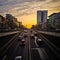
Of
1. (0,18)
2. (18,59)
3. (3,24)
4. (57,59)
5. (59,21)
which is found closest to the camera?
(18,59)

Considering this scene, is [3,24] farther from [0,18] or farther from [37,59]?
[37,59]

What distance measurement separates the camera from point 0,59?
2325 cm

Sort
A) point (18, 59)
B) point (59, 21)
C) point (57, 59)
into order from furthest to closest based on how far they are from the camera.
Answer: point (59, 21) → point (57, 59) → point (18, 59)

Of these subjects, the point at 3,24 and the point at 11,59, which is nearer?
the point at 11,59

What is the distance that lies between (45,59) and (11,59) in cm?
439

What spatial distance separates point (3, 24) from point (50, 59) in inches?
3282

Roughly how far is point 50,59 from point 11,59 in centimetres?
505

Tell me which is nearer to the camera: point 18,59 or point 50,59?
point 18,59

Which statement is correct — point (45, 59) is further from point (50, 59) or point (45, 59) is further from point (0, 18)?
point (0, 18)

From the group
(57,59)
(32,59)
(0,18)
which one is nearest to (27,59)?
(32,59)

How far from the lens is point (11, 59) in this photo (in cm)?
2416

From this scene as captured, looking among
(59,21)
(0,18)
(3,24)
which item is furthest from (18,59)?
(59,21)

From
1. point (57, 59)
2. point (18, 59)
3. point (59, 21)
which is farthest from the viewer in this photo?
point (59, 21)

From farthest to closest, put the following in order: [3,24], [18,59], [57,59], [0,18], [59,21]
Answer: [59,21], [0,18], [3,24], [57,59], [18,59]
